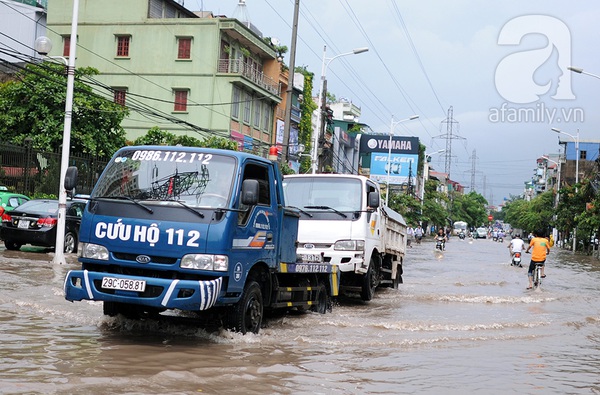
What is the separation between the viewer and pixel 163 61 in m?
44.2

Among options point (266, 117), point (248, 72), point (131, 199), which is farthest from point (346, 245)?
point (266, 117)

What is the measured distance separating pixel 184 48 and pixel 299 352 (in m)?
37.2

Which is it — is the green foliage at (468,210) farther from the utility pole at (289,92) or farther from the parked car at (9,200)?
the parked car at (9,200)

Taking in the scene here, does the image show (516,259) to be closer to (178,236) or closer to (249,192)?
(249,192)

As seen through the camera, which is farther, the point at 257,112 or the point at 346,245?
the point at 257,112

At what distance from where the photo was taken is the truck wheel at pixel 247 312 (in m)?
8.92

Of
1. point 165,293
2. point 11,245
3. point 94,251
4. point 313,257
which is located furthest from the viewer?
point 11,245

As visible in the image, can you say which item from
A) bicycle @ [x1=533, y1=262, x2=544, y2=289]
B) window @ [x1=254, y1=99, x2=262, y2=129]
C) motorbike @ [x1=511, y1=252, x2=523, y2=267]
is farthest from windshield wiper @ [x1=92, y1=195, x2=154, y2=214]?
window @ [x1=254, y1=99, x2=262, y2=129]

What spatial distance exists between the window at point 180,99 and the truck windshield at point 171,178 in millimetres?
35588

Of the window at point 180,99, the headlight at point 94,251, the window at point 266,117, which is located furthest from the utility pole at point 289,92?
the window at point 266,117

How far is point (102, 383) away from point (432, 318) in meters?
8.17

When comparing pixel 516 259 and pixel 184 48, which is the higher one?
pixel 184 48

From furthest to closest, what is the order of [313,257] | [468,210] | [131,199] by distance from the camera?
1. [468,210]
2. [313,257]
3. [131,199]

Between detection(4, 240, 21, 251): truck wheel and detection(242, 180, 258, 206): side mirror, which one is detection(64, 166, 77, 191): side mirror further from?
detection(4, 240, 21, 251): truck wheel
